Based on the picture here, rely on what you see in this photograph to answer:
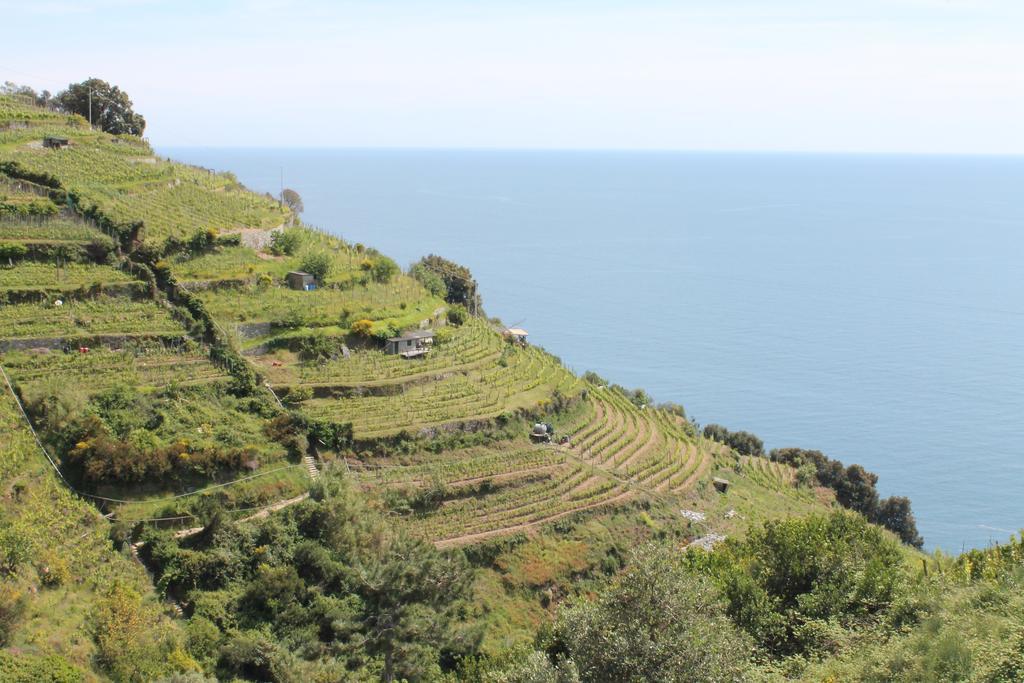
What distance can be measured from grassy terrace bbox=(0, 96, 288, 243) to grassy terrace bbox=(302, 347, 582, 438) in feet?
52.5

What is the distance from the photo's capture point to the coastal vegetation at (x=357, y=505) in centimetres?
2272

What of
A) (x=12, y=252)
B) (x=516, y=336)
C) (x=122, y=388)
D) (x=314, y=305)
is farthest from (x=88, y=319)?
(x=516, y=336)

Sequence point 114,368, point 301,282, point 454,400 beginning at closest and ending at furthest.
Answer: point 114,368
point 454,400
point 301,282

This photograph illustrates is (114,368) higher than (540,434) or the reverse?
higher

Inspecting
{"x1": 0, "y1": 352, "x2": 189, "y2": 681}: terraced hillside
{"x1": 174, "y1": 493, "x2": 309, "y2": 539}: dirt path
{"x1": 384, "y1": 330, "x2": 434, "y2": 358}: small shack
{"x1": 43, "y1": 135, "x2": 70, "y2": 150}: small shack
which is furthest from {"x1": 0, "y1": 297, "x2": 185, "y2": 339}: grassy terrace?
{"x1": 43, "y1": 135, "x2": 70, "y2": 150}: small shack

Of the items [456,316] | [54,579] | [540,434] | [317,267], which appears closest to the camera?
[54,579]

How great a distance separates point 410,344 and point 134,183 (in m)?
22.6

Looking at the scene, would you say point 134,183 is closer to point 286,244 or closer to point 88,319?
point 286,244

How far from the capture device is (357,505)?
31875 millimetres

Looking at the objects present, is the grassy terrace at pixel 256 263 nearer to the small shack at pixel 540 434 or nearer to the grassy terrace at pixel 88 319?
the grassy terrace at pixel 88 319

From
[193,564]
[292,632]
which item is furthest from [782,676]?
[193,564]

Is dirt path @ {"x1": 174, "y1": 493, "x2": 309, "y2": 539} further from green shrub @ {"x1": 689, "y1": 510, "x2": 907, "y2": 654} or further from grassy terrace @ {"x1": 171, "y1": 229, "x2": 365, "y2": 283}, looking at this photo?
grassy terrace @ {"x1": 171, "y1": 229, "x2": 365, "y2": 283}

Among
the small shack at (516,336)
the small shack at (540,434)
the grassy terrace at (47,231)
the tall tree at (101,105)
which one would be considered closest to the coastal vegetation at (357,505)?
the grassy terrace at (47,231)

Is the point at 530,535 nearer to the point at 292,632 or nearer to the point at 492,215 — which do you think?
the point at 292,632
